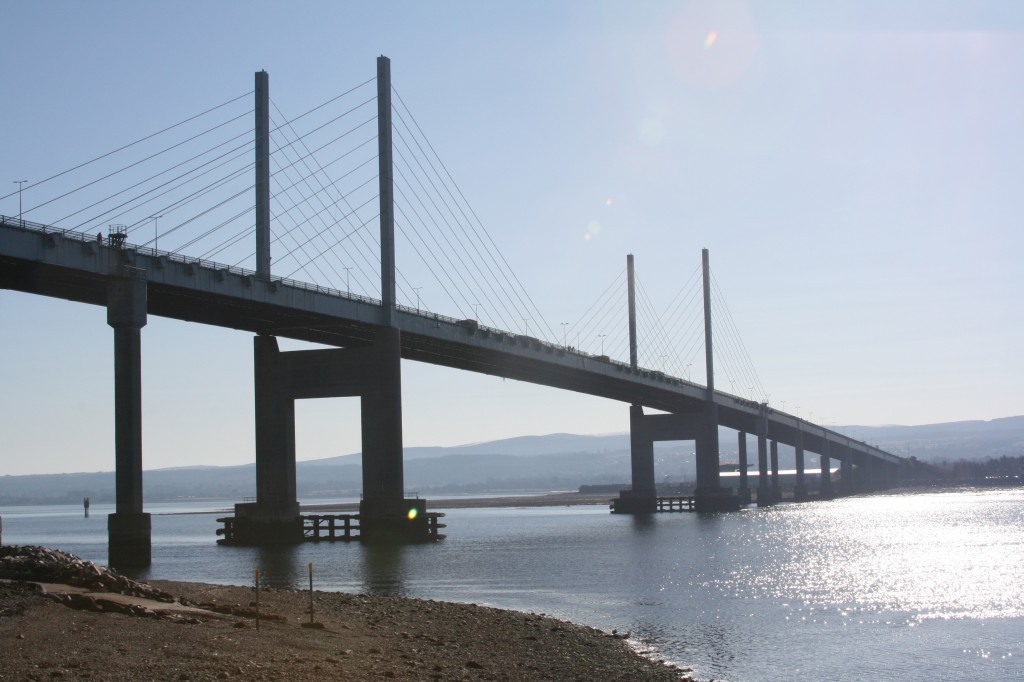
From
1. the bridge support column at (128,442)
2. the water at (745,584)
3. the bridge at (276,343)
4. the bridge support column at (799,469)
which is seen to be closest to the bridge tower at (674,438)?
the bridge at (276,343)

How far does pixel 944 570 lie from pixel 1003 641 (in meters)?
18.9

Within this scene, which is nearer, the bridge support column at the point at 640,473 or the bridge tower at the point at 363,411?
the bridge tower at the point at 363,411

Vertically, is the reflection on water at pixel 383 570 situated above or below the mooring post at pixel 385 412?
below

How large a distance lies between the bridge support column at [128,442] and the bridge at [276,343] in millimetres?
43

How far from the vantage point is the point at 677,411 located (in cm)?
12231

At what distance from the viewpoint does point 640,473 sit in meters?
117

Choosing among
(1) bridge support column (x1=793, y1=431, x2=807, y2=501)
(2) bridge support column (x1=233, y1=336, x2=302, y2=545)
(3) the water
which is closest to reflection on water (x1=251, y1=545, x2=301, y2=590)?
(3) the water

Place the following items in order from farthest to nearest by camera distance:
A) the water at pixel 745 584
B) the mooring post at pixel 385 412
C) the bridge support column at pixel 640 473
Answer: the bridge support column at pixel 640 473 < the mooring post at pixel 385 412 < the water at pixel 745 584

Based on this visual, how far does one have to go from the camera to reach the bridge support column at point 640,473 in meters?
116

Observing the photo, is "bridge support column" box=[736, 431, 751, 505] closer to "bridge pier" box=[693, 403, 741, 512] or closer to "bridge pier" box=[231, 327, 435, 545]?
"bridge pier" box=[693, 403, 741, 512]

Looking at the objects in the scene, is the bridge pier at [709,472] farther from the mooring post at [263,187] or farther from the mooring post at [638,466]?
the mooring post at [263,187]

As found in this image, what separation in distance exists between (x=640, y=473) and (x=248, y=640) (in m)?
98.1

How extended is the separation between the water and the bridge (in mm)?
3299

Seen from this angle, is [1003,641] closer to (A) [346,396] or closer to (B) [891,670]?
(B) [891,670]
